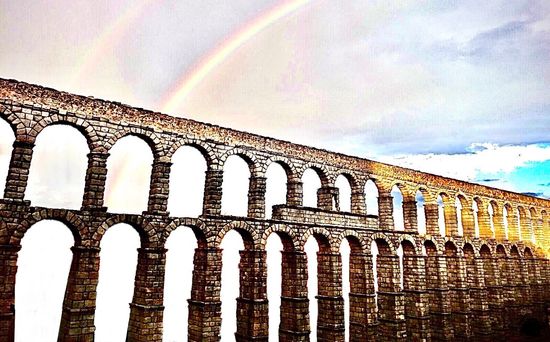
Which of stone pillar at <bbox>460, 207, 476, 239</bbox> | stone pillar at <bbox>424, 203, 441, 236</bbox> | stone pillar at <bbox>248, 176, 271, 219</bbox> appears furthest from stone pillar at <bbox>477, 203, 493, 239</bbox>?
stone pillar at <bbox>248, 176, 271, 219</bbox>

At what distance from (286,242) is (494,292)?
67.3 feet

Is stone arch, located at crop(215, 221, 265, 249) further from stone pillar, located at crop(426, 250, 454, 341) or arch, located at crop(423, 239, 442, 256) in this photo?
stone pillar, located at crop(426, 250, 454, 341)

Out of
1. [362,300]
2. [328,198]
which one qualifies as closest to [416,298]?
[362,300]

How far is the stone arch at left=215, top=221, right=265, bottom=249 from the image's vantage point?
64.6 ft

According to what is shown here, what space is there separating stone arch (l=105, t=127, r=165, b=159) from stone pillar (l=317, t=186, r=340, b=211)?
32.1 ft

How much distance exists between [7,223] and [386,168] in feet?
71.0

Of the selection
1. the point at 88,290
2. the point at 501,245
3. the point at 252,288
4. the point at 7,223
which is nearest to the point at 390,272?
the point at 252,288

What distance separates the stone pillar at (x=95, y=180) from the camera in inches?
674

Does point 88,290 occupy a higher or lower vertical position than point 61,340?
higher

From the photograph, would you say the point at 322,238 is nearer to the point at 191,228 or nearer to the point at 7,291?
the point at 191,228

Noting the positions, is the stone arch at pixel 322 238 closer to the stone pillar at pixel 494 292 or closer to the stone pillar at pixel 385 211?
the stone pillar at pixel 385 211

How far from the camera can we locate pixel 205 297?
18875mm

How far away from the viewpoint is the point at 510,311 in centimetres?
3481

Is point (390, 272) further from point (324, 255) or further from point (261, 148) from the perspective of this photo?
point (261, 148)
